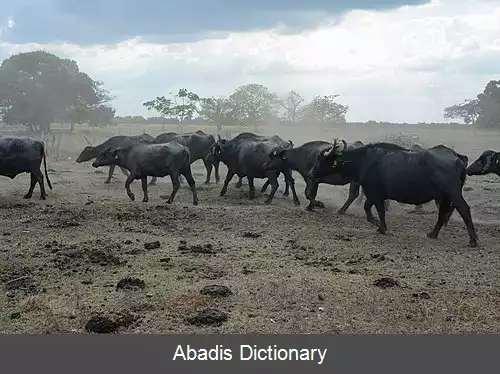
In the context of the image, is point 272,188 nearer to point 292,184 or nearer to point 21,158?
point 292,184

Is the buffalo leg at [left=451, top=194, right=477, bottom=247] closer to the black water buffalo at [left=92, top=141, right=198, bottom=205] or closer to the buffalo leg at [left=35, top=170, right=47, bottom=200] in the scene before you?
the black water buffalo at [left=92, top=141, right=198, bottom=205]

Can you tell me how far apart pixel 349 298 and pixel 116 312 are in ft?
7.06

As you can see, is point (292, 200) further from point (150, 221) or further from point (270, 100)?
point (270, 100)

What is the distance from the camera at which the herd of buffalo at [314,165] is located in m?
9.21

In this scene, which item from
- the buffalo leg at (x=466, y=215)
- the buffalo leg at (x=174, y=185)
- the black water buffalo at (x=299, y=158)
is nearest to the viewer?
the buffalo leg at (x=466, y=215)

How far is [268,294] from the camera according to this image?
19.3 feet

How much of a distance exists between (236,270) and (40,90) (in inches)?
1265

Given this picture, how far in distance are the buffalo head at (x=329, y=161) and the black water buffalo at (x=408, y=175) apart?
17 mm

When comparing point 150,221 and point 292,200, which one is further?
point 292,200

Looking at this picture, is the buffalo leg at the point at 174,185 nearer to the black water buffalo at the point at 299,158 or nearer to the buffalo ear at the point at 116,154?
the buffalo ear at the point at 116,154

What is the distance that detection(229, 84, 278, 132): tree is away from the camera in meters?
37.8

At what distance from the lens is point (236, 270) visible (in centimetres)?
695

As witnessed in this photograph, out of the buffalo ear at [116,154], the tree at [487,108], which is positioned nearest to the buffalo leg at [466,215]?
the buffalo ear at [116,154]

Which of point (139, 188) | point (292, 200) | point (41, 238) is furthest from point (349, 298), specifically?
point (139, 188)
